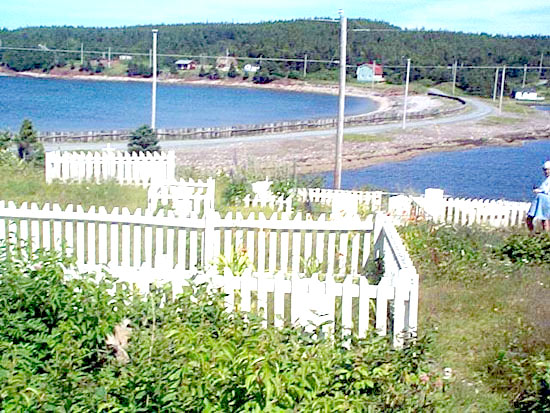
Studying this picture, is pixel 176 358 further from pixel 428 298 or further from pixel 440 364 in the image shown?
pixel 428 298

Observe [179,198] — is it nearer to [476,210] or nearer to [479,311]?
[479,311]

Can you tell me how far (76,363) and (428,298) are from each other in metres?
4.08

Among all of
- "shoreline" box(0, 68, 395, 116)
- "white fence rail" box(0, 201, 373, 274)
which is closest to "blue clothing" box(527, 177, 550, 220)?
"white fence rail" box(0, 201, 373, 274)

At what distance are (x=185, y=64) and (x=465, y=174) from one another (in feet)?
473

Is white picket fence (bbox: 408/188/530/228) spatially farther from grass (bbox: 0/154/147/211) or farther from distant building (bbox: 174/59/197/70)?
distant building (bbox: 174/59/197/70)

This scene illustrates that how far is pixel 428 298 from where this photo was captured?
8125mm

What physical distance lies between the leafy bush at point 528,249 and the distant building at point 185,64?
175 metres

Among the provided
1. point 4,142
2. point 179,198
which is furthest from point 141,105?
point 179,198

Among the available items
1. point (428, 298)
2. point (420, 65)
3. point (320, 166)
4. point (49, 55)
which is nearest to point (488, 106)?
point (420, 65)

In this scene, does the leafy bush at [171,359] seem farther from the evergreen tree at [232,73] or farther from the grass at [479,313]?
the evergreen tree at [232,73]

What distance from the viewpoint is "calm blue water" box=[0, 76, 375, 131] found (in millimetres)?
81188

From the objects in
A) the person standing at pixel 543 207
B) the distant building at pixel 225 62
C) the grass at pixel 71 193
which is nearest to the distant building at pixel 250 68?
the distant building at pixel 225 62

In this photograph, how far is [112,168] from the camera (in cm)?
1730

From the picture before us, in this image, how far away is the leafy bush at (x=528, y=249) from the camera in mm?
9914
